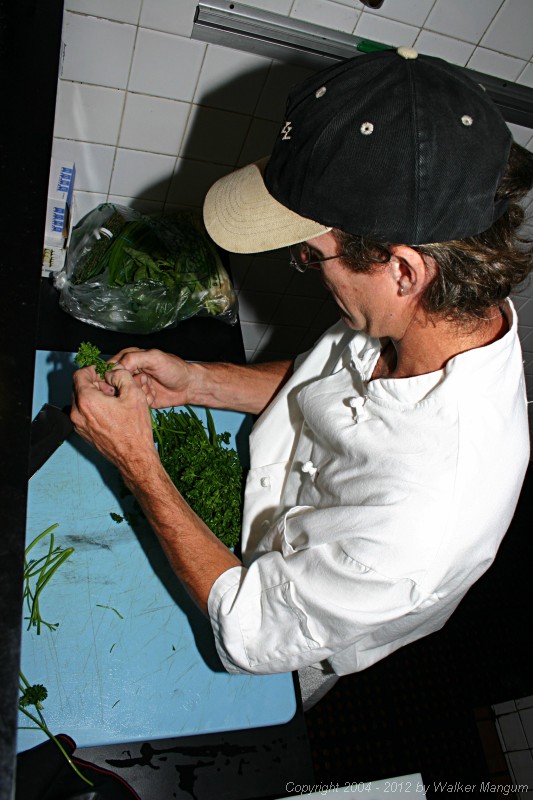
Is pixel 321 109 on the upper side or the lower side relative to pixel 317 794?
upper

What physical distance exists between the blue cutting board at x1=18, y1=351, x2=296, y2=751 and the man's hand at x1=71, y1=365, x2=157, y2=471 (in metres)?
0.24

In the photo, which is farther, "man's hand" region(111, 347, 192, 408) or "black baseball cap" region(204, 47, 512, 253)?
"man's hand" region(111, 347, 192, 408)

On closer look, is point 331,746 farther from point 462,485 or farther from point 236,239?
point 236,239

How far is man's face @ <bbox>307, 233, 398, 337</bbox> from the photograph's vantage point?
3.59ft

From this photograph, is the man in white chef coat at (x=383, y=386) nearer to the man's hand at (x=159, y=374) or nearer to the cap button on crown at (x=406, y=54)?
the cap button on crown at (x=406, y=54)

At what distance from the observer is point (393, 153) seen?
38.3 inches

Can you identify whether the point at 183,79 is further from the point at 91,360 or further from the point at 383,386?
the point at 383,386

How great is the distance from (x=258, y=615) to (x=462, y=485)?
1.43 ft

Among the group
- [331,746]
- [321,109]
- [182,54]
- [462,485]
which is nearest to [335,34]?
[182,54]

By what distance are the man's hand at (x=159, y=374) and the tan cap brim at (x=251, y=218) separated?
40 cm

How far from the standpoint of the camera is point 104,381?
1345mm

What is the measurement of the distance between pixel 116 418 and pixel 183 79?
3.25 feet

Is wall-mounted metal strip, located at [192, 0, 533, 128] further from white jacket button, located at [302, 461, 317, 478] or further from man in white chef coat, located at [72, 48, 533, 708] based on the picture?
white jacket button, located at [302, 461, 317, 478]

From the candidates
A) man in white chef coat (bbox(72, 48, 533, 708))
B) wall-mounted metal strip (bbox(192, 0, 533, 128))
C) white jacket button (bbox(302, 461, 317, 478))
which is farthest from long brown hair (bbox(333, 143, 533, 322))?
wall-mounted metal strip (bbox(192, 0, 533, 128))
